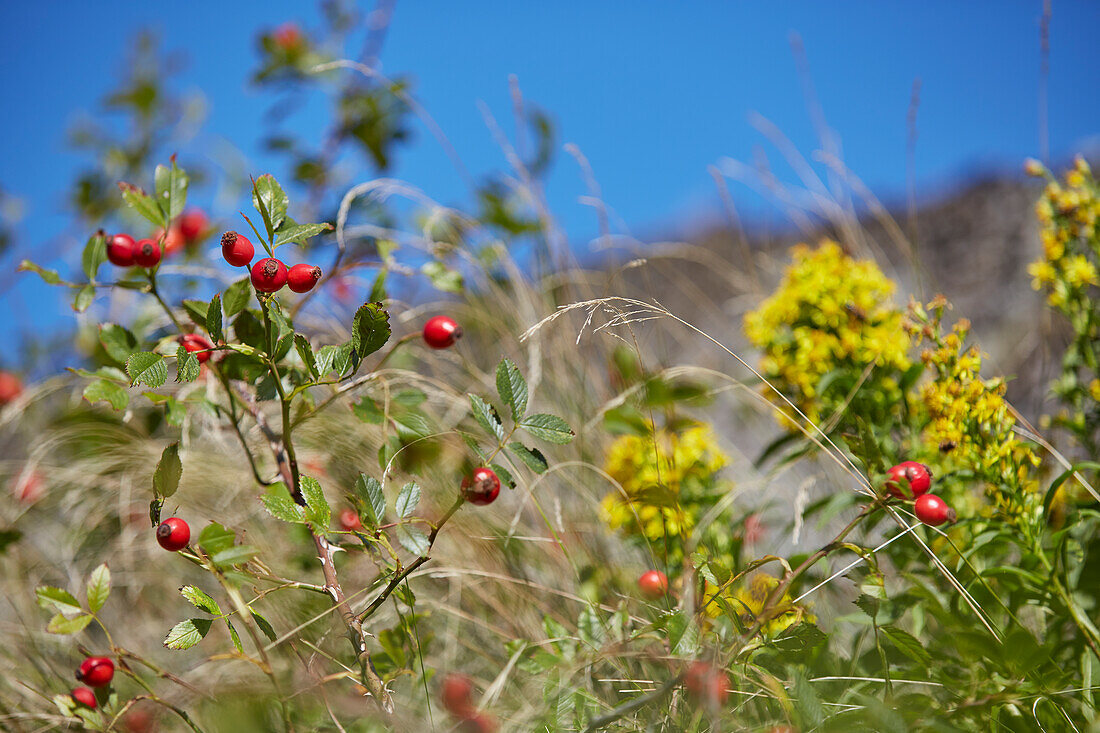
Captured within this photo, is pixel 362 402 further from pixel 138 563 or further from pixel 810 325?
pixel 138 563

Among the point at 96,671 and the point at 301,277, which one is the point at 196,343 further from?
the point at 96,671

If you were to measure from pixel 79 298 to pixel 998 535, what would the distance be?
1.11m

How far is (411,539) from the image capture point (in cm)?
55

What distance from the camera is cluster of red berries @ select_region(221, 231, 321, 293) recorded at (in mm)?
549

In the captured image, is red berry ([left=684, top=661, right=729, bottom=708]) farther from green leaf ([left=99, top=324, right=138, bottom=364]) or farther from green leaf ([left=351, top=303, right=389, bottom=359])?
green leaf ([left=99, top=324, right=138, bottom=364])

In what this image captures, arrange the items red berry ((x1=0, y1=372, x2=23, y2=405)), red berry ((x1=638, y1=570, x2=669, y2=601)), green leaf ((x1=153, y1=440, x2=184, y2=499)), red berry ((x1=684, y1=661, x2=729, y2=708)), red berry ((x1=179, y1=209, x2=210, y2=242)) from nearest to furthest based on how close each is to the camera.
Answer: red berry ((x1=684, y1=661, x2=729, y2=708)), green leaf ((x1=153, y1=440, x2=184, y2=499)), red berry ((x1=638, y1=570, x2=669, y2=601)), red berry ((x1=179, y1=209, x2=210, y2=242)), red berry ((x1=0, y1=372, x2=23, y2=405))

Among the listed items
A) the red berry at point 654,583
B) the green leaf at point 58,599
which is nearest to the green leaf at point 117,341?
the green leaf at point 58,599

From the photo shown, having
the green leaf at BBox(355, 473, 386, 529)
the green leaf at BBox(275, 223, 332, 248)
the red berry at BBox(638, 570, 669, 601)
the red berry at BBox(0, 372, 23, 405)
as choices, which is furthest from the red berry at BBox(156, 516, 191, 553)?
the red berry at BBox(0, 372, 23, 405)

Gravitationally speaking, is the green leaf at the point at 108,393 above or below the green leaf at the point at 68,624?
above

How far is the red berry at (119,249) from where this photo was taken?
72 centimetres

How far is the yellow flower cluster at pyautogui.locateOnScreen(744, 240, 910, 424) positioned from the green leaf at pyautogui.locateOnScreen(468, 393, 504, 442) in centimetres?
52

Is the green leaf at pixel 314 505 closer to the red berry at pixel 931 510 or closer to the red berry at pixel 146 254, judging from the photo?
the red berry at pixel 146 254

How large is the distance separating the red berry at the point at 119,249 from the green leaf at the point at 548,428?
492mm

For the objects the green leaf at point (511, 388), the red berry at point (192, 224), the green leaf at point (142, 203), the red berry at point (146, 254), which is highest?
the red berry at point (192, 224)
